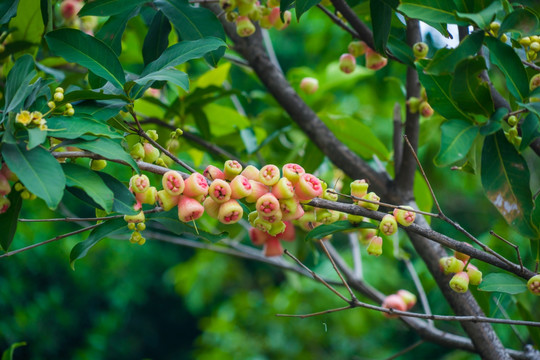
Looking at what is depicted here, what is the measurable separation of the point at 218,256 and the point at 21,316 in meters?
1.32

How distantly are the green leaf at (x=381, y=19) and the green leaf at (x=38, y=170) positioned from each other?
511mm

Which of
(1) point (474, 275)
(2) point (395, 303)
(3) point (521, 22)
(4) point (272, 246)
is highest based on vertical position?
(3) point (521, 22)

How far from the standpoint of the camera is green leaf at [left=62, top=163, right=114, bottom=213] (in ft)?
1.90

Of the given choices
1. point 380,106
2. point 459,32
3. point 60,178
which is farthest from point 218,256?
point 60,178

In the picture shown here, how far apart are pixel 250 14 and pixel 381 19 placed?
0.24 meters

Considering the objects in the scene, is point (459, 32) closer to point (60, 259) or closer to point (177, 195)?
point (177, 195)

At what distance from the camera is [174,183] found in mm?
644

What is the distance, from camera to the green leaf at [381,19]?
796 millimetres

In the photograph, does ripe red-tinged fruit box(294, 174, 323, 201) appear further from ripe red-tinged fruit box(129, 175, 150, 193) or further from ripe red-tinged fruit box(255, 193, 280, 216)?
ripe red-tinged fruit box(129, 175, 150, 193)

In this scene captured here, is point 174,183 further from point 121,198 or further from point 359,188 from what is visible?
point 359,188

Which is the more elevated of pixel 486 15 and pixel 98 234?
pixel 486 15

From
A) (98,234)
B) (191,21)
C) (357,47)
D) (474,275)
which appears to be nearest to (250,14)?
(191,21)

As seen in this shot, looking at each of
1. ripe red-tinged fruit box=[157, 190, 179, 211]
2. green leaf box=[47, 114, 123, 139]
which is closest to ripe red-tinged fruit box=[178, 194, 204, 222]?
ripe red-tinged fruit box=[157, 190, 179, 211]

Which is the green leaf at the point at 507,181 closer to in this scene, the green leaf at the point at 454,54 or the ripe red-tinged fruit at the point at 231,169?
the green leaf at the point at 454,54
